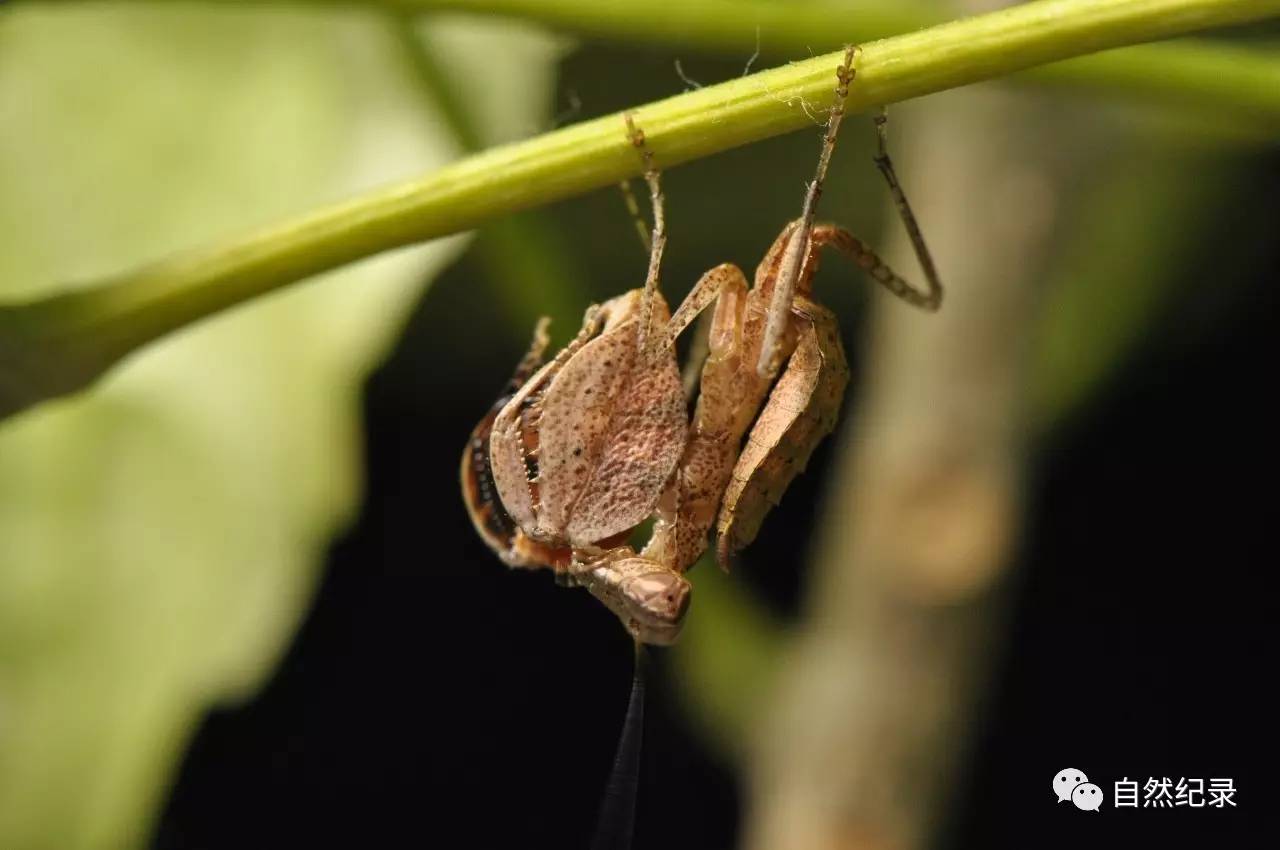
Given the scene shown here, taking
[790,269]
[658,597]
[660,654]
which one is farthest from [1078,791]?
[790,269]

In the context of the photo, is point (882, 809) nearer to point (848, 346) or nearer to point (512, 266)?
point (512, 266)

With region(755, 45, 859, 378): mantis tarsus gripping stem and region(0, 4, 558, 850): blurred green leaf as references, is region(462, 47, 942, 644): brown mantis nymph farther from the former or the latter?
region(0, 4, 558, 850): blurred green leaf

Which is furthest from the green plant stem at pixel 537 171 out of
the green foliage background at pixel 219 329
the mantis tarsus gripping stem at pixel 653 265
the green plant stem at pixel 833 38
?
the green foliage background at pixel 219 329

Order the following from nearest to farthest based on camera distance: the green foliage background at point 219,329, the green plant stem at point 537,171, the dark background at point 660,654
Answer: the green plant stem at point 537,171, the green foliage background at point 219,329, the dark background at point 660,654

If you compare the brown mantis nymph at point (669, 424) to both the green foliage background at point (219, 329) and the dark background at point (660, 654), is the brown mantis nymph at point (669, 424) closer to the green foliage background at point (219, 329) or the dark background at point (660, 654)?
the green foliage background at point (219, 329)

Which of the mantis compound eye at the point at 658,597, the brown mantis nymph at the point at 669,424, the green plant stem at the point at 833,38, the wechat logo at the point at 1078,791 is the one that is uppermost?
the green plant stem at the point at 833,38

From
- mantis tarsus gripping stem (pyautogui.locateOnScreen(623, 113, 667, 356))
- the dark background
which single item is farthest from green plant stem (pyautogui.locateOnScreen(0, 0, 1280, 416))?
the dark background
